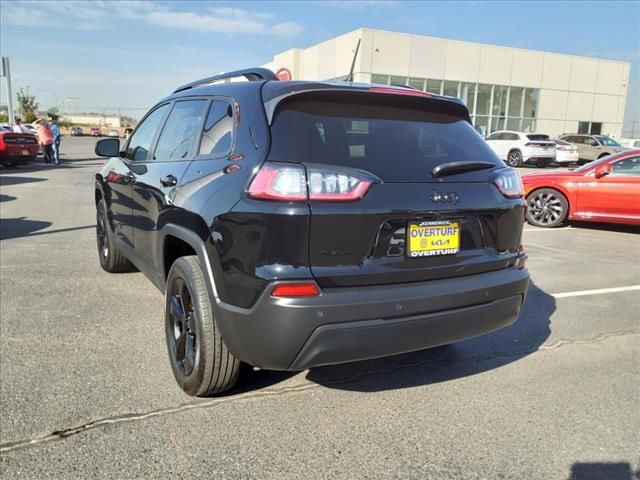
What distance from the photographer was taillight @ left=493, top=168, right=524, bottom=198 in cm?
282

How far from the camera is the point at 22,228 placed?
26.1ft

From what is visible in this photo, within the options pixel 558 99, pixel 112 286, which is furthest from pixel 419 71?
pixel 112 286

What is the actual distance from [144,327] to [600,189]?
25.6 ft

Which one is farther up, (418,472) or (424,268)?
(424,268)

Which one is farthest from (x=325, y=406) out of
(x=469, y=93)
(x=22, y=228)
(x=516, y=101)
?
(x=516, y=101)

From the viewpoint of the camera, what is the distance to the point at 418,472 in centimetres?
234

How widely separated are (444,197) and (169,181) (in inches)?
67.1

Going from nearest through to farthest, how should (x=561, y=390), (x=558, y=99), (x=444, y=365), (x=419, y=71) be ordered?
(x=561, y=390) → (x=444, y=365) → (x=419, y=71) → (x=558, y=99)

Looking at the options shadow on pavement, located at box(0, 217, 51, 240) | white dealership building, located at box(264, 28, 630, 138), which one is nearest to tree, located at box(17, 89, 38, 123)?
white dealership building, located at box(264, 28, 630, 138)

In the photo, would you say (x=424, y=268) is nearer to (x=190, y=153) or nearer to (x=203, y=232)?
(x=203, y=232)

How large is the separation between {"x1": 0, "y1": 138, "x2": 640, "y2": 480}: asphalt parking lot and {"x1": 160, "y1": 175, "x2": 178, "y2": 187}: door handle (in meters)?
1.19

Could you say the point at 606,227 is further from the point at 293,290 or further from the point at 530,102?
the point at 530,102

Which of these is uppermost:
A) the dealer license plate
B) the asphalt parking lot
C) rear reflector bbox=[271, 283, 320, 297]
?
the dealer license plate

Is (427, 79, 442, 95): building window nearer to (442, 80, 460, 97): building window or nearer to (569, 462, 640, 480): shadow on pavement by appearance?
(442, 80, 460, 97): building window
